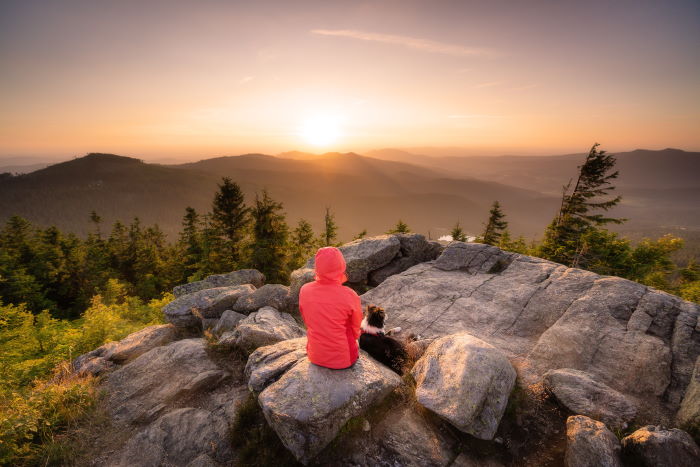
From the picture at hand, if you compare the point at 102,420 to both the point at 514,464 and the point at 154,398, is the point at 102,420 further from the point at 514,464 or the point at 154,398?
the point at 514,464

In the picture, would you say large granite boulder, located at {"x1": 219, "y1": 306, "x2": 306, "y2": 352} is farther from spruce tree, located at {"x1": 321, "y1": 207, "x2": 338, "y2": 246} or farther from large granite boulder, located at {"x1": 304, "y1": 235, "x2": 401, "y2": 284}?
spruce tree, located at {"x1": 321, "y1": 207, "x2": 338, "y2": 246}

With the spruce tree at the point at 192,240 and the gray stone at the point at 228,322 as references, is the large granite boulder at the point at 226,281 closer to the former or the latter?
the gray stone at the point at 228,322

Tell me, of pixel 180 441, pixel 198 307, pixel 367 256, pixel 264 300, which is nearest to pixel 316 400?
pixel 180 441

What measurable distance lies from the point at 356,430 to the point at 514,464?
2.90 metres

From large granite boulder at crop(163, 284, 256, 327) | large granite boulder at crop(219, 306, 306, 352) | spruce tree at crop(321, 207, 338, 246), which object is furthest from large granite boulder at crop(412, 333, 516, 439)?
spruce tree at crop(321, 207, 338, 246)

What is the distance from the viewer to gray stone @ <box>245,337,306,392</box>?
6.12 meters

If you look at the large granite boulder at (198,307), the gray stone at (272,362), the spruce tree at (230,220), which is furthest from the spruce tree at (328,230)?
the gray stone at (272,362)

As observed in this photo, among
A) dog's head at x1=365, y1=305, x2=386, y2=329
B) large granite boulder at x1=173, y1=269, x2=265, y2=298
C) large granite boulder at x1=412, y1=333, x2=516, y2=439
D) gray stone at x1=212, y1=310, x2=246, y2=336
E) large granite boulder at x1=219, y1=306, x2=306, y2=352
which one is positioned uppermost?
dog's head at x1=365, y1=305, x2=386, y2=329

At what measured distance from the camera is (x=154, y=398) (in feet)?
24.1

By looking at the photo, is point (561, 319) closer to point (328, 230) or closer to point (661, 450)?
point (661, 450)

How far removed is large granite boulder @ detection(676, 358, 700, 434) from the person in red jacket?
6.53 meters

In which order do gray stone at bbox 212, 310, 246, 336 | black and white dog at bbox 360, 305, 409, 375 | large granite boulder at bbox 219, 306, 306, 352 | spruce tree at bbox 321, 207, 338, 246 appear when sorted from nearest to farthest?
black and white dog at bbox 360, 305, 409, 375 < large granite boulder at bbox 219, 306, 306, 352 < gray stone at bbox 212, 310, 246, 336 < spruce tree at bbox 321, 207, 338, 246

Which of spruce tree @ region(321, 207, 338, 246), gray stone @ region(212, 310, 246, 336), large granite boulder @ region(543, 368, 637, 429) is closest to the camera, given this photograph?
large granite boulder @ region(543, 368, 637, 429)

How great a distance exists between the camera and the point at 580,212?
27.8 m
